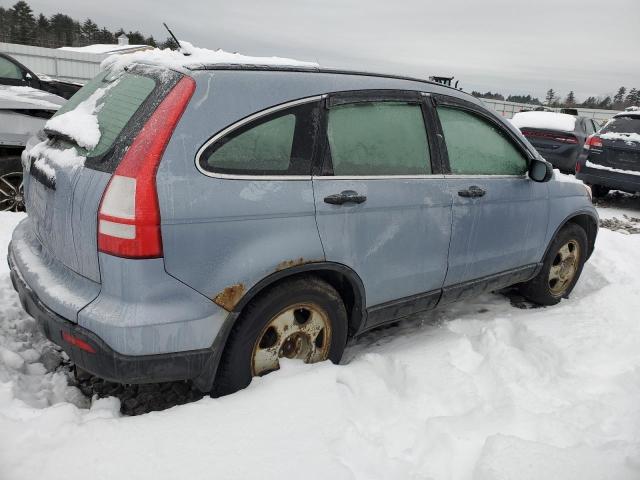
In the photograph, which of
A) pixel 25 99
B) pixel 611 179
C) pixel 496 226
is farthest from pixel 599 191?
pixel 25 99

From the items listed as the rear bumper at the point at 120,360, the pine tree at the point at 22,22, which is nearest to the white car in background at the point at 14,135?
the rear bumper at the point at 120,360

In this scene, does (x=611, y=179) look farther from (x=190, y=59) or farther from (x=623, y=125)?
(x=190, y=59)

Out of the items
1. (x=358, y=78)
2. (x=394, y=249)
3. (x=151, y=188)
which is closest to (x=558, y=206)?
(x=394, y=249)

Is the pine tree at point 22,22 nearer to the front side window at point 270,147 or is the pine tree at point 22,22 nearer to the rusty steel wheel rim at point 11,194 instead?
the rusty steel wheel rim at point 11,194

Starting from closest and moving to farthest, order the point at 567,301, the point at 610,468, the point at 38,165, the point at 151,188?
the point at 151,188 < the point at 610,468 < the point at 38,165 < the point at 567,301

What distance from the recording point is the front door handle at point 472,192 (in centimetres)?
326

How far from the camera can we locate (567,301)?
4.50 m

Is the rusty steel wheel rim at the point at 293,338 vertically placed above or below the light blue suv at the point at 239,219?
below

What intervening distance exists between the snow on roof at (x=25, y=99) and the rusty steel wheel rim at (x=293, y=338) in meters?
4.52

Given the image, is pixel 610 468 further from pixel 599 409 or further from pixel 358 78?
pixel 358 78

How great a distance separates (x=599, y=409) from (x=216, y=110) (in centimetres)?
249

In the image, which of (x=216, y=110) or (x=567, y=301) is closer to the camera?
(x=216, y=110)

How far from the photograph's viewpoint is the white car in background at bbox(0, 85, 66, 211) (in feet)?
17.7

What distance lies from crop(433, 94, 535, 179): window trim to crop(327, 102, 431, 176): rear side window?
0.15 metres
